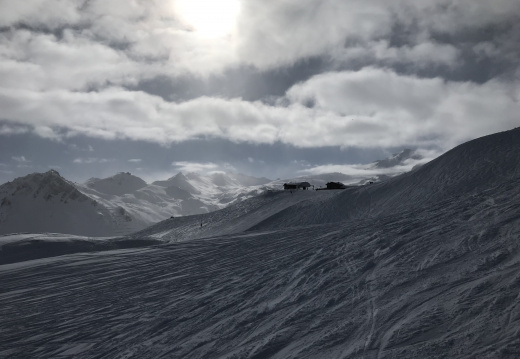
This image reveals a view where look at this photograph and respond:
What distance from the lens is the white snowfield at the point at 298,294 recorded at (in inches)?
281

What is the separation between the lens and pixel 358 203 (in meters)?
31.1

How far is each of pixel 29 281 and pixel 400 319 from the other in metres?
13.6

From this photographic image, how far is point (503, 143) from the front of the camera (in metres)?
26.5

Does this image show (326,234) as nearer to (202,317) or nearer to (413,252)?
(413,252)

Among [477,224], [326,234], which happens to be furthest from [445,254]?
[326,234]

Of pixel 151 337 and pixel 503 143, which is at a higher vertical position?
pixel 503 143

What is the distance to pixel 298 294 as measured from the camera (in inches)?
411

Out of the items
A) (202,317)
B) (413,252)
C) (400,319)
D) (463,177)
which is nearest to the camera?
(400,319)

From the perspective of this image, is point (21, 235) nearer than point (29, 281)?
No

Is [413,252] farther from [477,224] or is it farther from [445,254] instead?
[477,224]

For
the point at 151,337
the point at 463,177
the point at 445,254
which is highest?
the point at 463,177

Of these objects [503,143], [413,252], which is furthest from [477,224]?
[503,143]

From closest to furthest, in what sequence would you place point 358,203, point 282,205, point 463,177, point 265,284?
point 265,284
point 463,177
point 358,203
point 282,205

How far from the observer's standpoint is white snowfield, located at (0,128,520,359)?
7.14m
